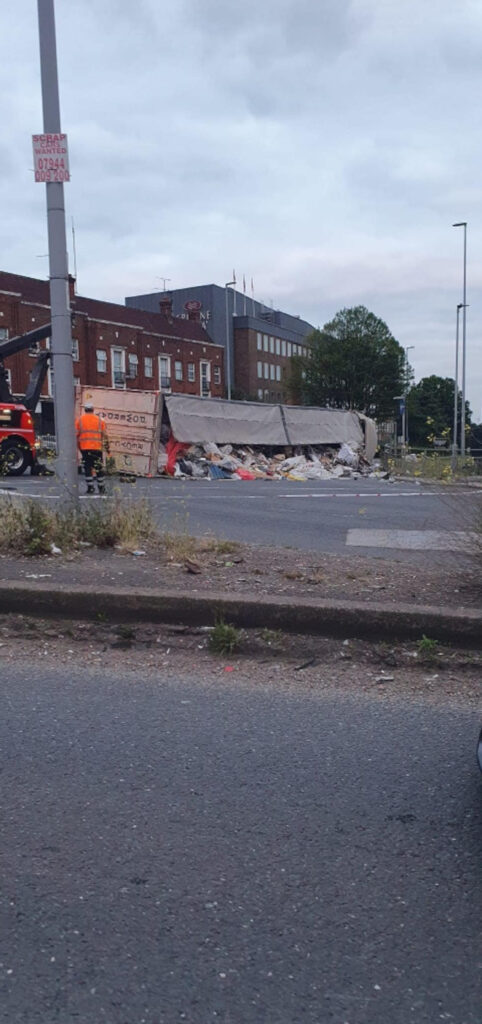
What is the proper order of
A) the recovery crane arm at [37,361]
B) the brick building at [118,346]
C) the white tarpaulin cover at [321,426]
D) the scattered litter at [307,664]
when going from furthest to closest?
the brick building at [118,346] → the white tarpaulin cover at [321,426] → the recovery crane arm at [37,361] → the scattered litter at [307,664]

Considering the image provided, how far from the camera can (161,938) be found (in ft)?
7.81

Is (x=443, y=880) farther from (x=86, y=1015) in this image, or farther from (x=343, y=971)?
(x=86, y=1015)

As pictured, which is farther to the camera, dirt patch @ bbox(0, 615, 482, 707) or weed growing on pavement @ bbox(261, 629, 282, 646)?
weed growing on pavement @ bbox(261, 629, 282, 646)

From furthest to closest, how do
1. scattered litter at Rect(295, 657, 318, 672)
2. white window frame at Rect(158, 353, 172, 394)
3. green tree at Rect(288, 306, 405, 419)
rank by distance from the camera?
green tree at Rect(288, 306, 405, 419) < white window frame at Rect(158, 353, 172, 394) < scattered litter at Rect(295, 657, 318, 672)

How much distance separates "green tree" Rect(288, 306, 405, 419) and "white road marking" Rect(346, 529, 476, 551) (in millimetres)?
58916

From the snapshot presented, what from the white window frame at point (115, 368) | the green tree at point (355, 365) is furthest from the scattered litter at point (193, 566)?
the green tree at point (355, 365)

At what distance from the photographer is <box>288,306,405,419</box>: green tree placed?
67625mm

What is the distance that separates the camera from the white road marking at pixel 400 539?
839cm

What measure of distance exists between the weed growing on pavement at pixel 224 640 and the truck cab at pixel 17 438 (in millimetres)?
17909

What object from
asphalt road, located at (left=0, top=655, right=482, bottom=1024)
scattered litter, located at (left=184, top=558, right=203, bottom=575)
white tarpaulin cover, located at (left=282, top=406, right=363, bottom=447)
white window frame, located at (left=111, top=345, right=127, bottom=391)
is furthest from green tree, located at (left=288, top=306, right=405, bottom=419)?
asphalt road, located at (left=0, top=655, right=482, bottom=1024)

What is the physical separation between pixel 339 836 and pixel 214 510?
9.93m

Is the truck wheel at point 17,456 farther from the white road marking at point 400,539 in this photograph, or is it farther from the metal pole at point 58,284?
the metal pole at point 58,284

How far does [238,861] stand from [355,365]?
66.7 metres

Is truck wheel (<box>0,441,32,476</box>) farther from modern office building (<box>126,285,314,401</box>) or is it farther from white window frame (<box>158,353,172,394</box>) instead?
modern office building (<box>126,285,314,401</box>)
